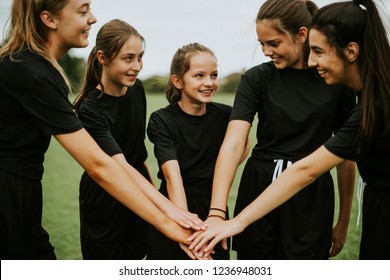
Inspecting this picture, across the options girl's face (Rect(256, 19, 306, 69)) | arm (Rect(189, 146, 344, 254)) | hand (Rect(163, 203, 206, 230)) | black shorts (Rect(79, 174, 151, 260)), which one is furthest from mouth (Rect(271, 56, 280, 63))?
black shorts (Rect(79, 174, 151, 260))

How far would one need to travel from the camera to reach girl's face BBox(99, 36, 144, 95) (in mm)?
3715

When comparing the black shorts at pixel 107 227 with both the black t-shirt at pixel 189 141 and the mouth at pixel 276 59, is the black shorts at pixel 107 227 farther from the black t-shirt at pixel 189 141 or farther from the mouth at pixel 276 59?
the mouth at pixel 276 59

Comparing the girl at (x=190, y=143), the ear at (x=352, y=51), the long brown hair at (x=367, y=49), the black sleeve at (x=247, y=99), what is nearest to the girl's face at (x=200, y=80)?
the girl at (x=190, y=143)

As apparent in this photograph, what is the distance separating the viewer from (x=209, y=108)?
12.1ft

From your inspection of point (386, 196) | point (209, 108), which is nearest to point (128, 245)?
point (209, 108)

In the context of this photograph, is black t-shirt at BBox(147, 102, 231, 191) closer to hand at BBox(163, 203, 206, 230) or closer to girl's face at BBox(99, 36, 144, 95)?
hand at BBox(163, 203, 206, 230)

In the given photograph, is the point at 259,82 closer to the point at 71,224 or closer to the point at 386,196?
the point at 386,196

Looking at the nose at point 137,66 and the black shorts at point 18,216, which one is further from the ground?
the nose at point 137,66

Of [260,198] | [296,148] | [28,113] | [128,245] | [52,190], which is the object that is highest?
[28,113]

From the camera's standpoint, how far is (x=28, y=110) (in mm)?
2758

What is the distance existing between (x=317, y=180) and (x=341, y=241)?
54cm

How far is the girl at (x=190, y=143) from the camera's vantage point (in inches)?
136

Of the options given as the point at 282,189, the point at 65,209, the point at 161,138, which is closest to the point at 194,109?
the point at 161,138

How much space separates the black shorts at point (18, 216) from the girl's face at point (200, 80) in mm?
1136
